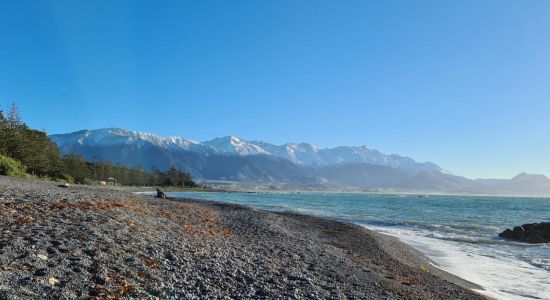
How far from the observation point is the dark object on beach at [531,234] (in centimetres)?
4288

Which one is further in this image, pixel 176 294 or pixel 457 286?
pixel 457 286

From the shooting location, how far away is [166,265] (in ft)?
42.1

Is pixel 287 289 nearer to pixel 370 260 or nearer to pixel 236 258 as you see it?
pixel 236 258

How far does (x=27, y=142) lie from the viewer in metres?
78.6

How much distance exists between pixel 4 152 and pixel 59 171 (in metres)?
29.8

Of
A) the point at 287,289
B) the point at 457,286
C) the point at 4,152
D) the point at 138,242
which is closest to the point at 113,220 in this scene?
the point at 138,242

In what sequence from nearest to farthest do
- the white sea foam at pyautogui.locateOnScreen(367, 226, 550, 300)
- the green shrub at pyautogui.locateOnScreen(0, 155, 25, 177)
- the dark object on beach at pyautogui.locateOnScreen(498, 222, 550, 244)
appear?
the white sea foam at pyautogui.locateOnScreen(367, 226, 550, 300)
the dark object on beach at pyautogui.locateOnScreen(498, 222, 550, 244)
the green shrub at pyautogui.locateOnScreen(0, 155, 25, 177)

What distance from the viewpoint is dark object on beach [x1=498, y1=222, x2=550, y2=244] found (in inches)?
1688

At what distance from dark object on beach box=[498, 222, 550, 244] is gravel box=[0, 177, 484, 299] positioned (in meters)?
27.1

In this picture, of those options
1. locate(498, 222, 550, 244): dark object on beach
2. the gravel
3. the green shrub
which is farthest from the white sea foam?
the green shrub

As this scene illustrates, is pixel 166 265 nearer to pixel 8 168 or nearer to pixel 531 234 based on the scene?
pixel 531 234

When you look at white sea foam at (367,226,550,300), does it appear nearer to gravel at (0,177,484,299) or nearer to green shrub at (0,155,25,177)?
gravel at (0,177,484,299)

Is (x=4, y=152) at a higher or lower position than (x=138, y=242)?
higher

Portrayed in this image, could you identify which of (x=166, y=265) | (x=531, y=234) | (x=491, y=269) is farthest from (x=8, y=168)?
(x=531, y=234)
